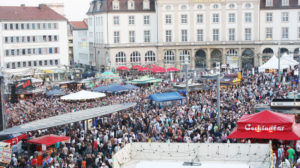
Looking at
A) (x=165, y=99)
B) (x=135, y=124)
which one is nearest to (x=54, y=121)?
(x=135, y=124)

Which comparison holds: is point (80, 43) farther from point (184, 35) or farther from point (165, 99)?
point (165, 99)

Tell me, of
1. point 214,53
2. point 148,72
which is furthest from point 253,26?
point 148,72

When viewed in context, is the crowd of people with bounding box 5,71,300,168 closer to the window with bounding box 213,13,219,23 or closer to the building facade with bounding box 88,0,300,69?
the building facade with bounding box 88,0,300,69

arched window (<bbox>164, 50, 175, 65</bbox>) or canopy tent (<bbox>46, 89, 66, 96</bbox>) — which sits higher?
arched window (<bbox>164, 50, 175, 65</bbox>)

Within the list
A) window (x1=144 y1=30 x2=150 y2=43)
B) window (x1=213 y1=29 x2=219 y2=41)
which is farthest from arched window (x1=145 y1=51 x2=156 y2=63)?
window (x1=213 y1=29 x2=219 y2=41)

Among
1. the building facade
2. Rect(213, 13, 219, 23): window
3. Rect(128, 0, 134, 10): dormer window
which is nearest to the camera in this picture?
the building facade

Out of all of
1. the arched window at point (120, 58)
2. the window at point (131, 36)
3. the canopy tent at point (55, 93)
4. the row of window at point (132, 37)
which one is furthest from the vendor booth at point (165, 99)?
the window at point (131, 36)

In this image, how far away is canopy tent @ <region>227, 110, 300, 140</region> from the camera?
21.8 m

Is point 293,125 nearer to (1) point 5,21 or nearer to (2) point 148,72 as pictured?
(2) point 148,72

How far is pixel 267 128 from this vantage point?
22156mm

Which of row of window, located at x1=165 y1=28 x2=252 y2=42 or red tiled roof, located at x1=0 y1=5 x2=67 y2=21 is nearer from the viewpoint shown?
red tiled roof, located at x1=0 y1=5 x2=67 y2=21

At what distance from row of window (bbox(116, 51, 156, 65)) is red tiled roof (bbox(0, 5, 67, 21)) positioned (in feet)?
32.0

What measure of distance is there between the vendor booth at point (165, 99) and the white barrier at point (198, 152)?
17.7 metres

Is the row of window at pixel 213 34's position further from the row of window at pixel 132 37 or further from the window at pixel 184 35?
the row of window at pixel 132 37
